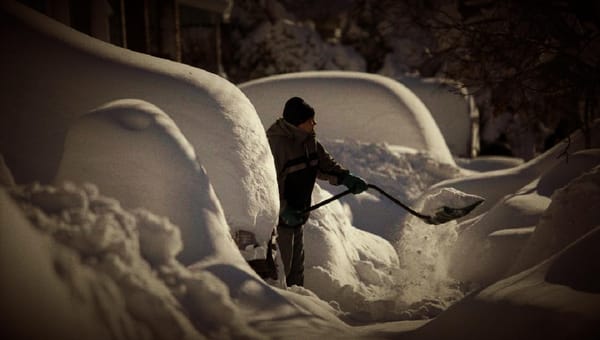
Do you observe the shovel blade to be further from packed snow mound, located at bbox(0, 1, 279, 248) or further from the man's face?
packed snow mound, located at bbox(0, 1, 279, 248)

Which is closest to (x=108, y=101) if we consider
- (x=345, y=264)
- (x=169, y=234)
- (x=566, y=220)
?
(x=169, y=234)

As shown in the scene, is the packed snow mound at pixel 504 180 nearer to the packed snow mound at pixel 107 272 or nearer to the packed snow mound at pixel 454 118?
the packed snow mound at pixel 107 272

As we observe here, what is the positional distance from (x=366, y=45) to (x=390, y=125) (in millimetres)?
11023

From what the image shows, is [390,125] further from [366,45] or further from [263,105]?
[366,45]

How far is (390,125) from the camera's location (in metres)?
8.34

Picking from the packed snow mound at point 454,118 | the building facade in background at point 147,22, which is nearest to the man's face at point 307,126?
the building facade in background at point 147,22

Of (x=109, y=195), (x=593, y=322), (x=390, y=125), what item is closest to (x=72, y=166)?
(x=109, y=195)

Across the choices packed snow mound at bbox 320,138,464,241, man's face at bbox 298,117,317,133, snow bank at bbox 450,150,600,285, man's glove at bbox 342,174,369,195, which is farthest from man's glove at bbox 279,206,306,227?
packed snow mound at bbox 320,138,464,241

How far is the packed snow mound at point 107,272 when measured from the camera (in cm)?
202

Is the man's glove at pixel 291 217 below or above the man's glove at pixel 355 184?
below

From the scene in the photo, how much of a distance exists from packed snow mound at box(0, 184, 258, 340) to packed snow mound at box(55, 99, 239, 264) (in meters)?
0.08

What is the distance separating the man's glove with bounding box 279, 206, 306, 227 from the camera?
12.6ft

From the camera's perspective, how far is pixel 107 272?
224 cm

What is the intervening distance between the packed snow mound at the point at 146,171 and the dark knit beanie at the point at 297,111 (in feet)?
3.87
